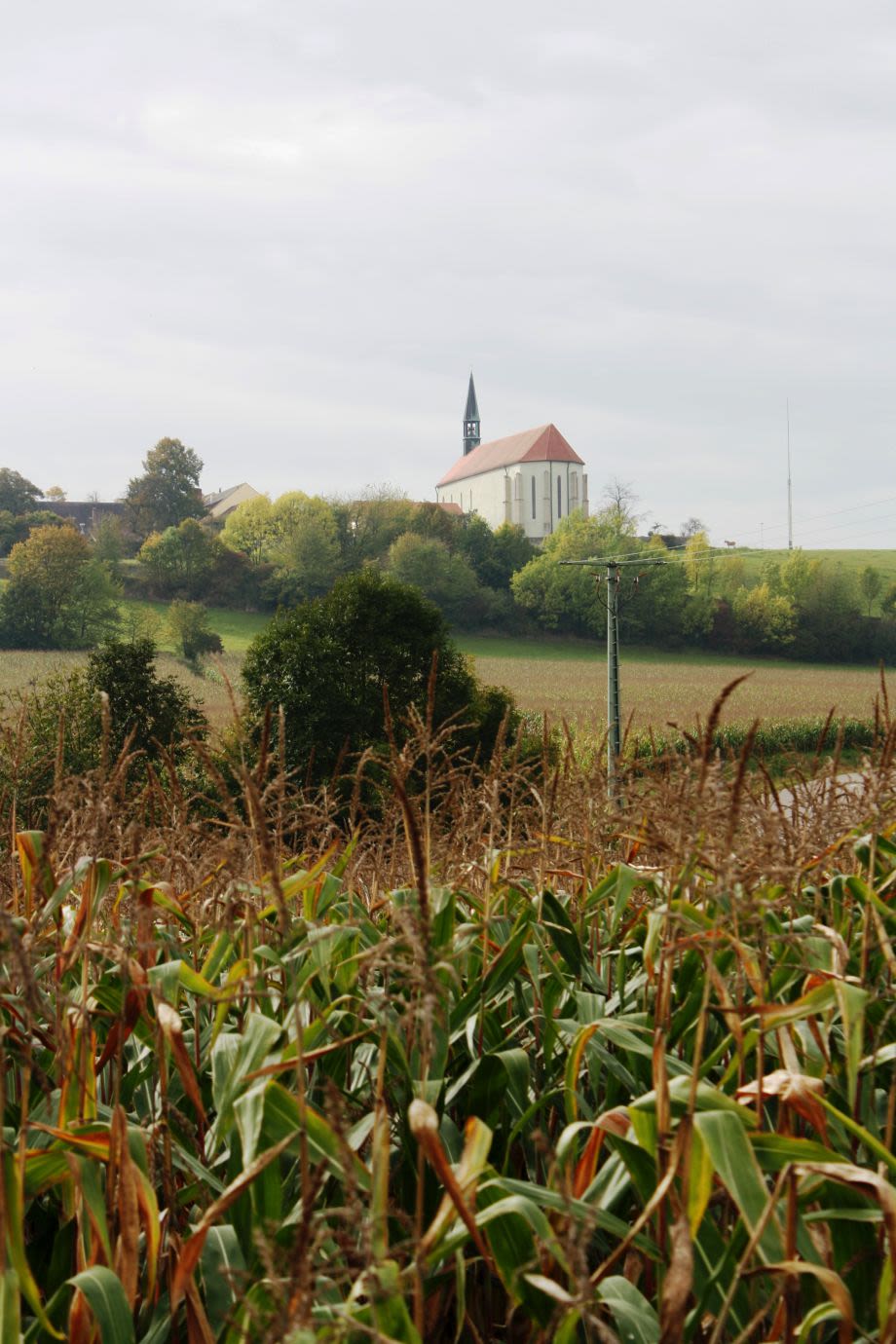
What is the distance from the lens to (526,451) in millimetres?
137750

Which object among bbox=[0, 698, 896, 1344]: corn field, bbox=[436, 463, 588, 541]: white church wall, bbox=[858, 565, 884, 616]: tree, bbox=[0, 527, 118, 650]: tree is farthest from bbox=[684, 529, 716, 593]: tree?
bbox=[0, 698, 896, 1344]: corn field

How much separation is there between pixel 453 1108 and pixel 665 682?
212 feet

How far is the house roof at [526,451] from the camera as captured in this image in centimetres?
13662

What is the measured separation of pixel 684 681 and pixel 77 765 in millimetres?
44711

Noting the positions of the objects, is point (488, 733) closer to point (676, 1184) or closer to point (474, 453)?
point (676, 1184)

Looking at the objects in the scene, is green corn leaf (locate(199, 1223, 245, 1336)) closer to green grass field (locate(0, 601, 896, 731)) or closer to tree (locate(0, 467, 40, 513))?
green grass field (locate(0, 601, 896, 731))

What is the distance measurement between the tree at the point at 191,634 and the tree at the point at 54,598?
5233 millimetres

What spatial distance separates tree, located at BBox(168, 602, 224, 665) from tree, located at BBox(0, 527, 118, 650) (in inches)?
206

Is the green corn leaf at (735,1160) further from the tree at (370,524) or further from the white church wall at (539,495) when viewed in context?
the white church wall at (539,495)

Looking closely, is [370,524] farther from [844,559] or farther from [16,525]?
[844,559]

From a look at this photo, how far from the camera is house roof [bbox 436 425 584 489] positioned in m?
137

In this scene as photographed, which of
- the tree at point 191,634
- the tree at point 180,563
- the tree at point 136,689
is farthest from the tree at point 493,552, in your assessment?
the tree at point 136,689

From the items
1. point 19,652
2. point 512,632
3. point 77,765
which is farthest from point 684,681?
point 77,765

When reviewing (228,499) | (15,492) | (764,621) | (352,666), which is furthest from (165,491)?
(352,666)
